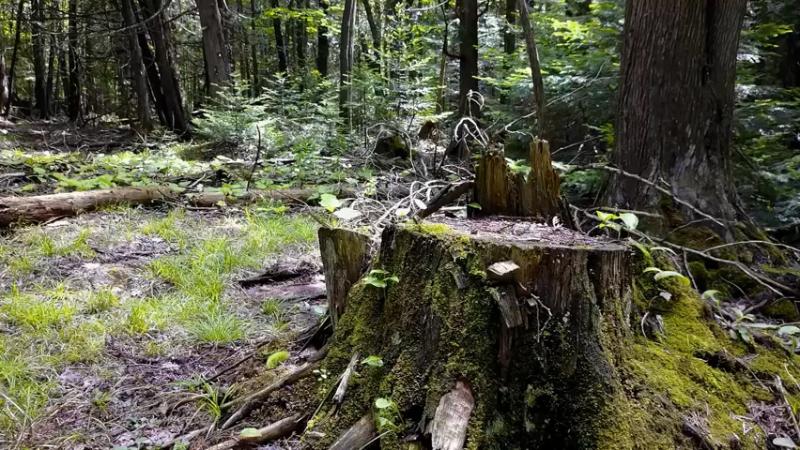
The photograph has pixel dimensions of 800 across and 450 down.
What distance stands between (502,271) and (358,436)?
2.75 ft

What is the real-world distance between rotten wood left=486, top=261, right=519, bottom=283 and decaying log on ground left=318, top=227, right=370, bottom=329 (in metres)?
0.82

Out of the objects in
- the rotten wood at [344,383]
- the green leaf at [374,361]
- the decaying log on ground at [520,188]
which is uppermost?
the decaying log on ground at [520,188]

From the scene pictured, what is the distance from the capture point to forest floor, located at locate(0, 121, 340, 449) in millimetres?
2287

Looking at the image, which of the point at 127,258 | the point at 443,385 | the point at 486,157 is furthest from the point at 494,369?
the point at 127,258

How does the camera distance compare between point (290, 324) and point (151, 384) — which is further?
point (290, 324)

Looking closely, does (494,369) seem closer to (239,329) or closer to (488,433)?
(488,433)

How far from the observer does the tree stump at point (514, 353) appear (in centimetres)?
177

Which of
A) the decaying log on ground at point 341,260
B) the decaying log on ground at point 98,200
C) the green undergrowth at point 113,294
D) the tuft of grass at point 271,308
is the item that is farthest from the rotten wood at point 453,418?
the decaying log on ground at point 98,200

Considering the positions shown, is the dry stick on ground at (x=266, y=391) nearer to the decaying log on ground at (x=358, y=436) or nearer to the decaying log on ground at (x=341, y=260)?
the decaying log on ground at (x=341, y=260)

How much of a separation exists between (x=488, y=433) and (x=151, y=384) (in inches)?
69.9

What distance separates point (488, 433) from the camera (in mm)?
1739

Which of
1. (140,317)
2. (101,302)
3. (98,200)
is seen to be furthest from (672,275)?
(98,200)

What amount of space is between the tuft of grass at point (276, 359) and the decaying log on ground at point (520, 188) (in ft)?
→ 4.04

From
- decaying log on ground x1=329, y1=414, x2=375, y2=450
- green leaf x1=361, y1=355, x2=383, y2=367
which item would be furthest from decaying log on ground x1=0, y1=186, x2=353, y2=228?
decaying log on ground x1=329, y1=414, x2=375, y2=450
